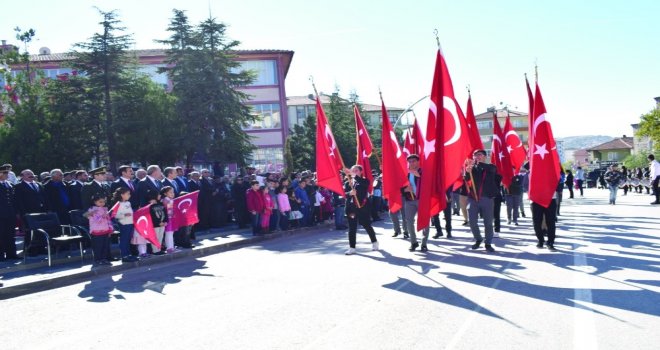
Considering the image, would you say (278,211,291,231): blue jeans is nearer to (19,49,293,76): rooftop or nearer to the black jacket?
the black jacket

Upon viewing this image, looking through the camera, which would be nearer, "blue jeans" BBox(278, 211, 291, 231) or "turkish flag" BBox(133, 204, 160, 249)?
"turkish flag" BBox(133, 204, 160, 249)

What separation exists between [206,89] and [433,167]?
2541 cm

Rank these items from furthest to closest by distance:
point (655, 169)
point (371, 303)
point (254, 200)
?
point (655, 169)
point (254, 200)
point (371, 303)

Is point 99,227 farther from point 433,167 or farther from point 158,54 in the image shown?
point 158,54

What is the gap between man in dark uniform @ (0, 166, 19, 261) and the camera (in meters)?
11.7

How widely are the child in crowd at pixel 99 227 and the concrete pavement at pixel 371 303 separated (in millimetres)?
753

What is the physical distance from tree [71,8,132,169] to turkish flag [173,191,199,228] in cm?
2052

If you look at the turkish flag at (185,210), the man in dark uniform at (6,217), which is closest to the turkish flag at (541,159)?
the turkish flag at (185,210)

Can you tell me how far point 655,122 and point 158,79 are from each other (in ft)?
163

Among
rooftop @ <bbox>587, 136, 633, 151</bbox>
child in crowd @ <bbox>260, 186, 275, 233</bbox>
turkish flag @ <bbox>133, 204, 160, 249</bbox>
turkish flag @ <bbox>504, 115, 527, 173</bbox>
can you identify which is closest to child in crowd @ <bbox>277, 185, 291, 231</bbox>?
child in crowd @ <bbox>260, 186, 275, 233</bbox>

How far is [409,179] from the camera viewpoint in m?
13.1

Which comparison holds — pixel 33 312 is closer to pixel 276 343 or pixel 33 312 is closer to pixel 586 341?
pixel 276 343

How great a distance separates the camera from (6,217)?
38.2 feet

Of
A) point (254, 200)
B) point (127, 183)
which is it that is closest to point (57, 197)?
point (127, 183)
